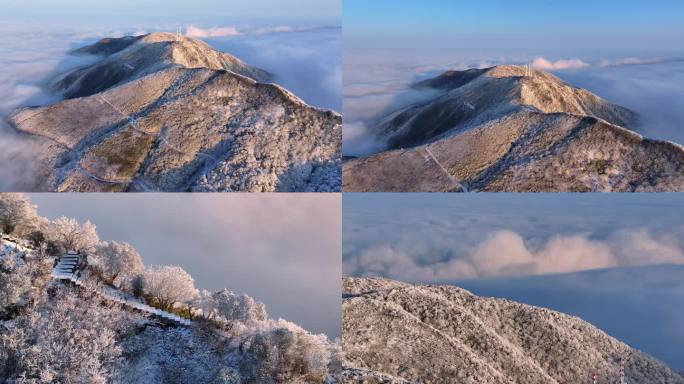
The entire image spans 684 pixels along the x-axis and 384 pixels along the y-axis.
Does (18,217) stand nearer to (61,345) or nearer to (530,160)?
(61,345)

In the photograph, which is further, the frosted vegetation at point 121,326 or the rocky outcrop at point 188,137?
the rocky outcrop at point 188,137

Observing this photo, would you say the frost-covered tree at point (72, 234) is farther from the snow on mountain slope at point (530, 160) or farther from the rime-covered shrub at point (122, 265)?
the snow on mountain slope at point (530, 160)

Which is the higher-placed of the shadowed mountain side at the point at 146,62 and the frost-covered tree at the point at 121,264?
the shadowed mountain side at the point at 146,62

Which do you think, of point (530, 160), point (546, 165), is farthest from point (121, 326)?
point (546, 165)

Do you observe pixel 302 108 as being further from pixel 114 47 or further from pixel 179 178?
pixel 114 47

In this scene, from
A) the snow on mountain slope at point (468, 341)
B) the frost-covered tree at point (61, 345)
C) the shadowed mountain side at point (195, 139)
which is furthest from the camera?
the shadowed mountain side at point (195, 139)

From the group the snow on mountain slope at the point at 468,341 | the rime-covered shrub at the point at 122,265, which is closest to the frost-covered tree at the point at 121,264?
the rime-covered shrub at the point at 122,265

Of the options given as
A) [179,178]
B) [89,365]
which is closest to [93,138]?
[179,178]
